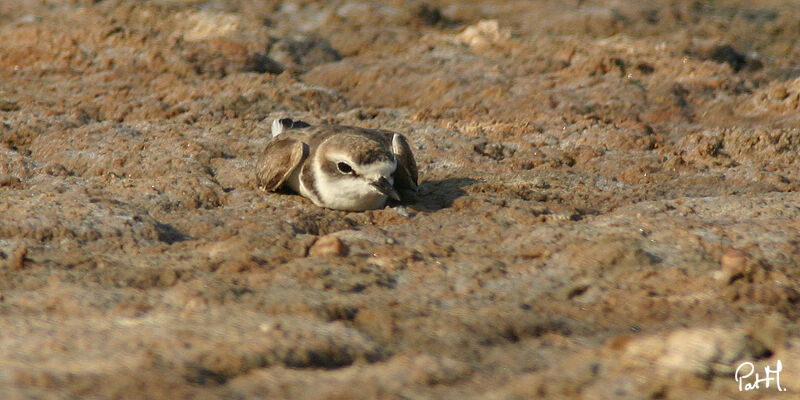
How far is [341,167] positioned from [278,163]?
1.60ft

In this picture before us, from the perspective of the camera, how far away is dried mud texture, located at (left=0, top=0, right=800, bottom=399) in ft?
10.1

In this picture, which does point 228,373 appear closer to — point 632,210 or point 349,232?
point 349,232

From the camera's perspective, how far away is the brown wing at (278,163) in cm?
533

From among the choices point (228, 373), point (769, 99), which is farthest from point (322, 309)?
point (769, 99)

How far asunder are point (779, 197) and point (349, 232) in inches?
106

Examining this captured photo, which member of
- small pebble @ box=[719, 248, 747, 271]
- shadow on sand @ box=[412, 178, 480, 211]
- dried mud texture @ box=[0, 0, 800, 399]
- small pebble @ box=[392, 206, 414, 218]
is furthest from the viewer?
shadow on sand @ box=[412, 178, 480, 211]

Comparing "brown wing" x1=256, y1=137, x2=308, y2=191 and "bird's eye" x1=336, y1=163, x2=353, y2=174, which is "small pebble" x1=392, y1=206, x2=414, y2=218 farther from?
"brown wing" x1=256, y1=137, x2=308, y2=191

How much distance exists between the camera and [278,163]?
536 cm

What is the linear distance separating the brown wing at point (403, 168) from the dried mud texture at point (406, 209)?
5.2 inches

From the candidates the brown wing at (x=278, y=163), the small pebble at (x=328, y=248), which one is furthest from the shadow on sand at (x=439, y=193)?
the small pebble at (x=328, y=248)

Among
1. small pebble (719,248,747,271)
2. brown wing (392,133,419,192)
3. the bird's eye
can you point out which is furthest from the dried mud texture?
the bird's eye

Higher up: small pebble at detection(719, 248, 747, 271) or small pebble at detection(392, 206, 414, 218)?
small pebble at detection(719, 248, 747, 271)

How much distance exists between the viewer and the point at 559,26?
31.3ft

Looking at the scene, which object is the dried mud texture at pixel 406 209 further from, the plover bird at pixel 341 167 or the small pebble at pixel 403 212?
the plover bird at pixel 341 167
